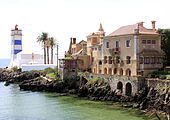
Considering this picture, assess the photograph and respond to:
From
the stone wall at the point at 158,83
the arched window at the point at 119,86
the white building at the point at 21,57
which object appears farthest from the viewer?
the white building at the point at 21,57

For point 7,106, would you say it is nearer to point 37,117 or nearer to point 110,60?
point 37,117

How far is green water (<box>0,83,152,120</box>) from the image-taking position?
37.8 metres

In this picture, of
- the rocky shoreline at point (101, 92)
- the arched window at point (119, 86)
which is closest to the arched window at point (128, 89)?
the rocky shoreline at point (101, 92)

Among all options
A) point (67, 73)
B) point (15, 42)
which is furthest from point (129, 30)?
point (15, 42)

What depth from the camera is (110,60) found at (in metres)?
59.4

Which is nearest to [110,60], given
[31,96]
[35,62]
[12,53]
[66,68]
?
[66,68]

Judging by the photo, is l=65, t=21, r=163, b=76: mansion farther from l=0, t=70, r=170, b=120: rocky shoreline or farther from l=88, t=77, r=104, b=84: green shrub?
l=0, t=70, r=170, b=120: rocky shoreline

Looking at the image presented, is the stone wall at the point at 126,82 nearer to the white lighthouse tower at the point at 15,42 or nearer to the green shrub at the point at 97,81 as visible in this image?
the green shrub at the point at 97,81

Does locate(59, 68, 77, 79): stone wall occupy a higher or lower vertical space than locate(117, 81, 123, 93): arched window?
higher

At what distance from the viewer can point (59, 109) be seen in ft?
142

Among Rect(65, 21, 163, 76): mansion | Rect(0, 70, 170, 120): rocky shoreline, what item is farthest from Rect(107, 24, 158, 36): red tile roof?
Rect(0, 70, 170, 120): rocky shoreline

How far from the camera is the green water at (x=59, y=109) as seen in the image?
3781 cm

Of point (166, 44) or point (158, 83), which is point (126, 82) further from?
point (166, 44)

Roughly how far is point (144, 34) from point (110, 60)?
11.1 metres
